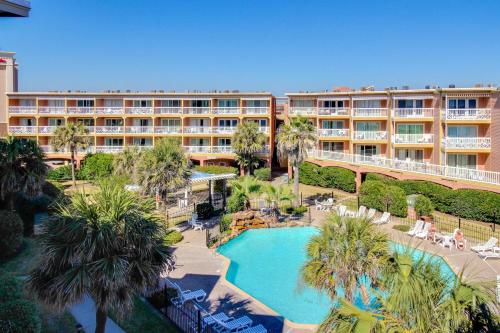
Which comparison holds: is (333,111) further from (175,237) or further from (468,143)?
(175,237)

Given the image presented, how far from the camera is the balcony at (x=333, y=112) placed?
44.0m

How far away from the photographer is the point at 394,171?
33.9 m

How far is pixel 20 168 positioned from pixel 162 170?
24.1 ft

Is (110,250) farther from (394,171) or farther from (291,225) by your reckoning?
(394,171)

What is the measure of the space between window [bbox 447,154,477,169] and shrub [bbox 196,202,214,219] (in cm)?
2141

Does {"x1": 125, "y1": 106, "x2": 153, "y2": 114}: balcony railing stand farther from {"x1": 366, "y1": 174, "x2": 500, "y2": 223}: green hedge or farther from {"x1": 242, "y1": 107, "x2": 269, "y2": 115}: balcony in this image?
{"x1": 366, "y1": 174, "x2": 500, "y2": 223}: green hedge

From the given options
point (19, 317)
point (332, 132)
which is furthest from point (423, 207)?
point (19, 317)

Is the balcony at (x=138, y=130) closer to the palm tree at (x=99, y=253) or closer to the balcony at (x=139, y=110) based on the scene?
the balcony at (x=139, y=110)

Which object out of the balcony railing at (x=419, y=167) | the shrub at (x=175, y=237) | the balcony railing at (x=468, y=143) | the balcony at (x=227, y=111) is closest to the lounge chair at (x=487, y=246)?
the balcony railing at (x=419, y=167)

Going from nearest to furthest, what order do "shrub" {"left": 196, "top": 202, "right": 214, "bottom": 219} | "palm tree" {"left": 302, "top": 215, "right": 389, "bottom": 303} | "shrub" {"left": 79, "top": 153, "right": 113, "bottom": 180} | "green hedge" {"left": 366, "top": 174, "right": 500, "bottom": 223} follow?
1. "palm tree" {"left": 302, "top": 215, "right": 389, "bottom": 303}
2. "green hedge" {"left": 366, "top": 174, "right": 500, "bottom": 223}
3. "shrub" {"left": 196, "top": 202, "right": 214, "bottom": 219}
4. "shrub" {"left": 79, "top": 153, "right": 113, "bottom": 180}

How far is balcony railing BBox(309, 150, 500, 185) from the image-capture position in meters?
28.2

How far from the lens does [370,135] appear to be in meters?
41.0

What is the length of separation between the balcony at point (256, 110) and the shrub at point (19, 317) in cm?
3909

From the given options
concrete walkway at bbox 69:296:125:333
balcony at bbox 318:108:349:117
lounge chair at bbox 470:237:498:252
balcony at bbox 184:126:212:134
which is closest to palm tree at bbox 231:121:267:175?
balcony at bbox 184:126:212:134
